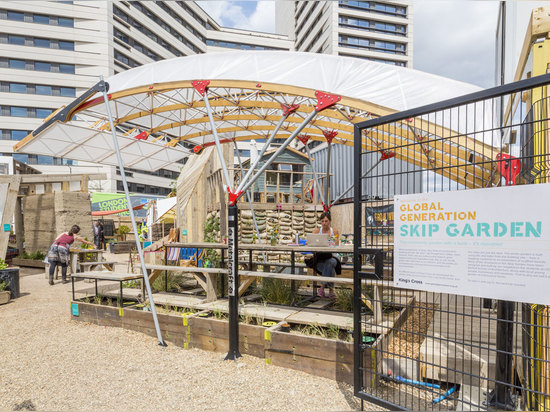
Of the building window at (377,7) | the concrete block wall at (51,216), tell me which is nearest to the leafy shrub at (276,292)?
the concrete block wall at (51,216)

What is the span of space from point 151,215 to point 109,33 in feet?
111

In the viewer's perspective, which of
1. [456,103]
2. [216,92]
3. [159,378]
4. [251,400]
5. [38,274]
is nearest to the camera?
[456,103]

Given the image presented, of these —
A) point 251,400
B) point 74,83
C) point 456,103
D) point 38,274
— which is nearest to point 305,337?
point 251,400

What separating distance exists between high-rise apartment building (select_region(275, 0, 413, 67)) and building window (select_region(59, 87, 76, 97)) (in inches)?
1431

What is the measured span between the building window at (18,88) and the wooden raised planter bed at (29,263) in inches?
1457

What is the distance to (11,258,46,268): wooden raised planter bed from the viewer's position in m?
13.3

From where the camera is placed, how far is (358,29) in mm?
58781

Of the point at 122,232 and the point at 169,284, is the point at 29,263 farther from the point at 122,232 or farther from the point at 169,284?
the point at 122,232

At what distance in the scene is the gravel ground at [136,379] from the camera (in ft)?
11.7

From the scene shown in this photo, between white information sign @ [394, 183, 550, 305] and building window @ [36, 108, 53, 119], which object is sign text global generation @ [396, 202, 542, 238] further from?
building window @ [36, 108, 53, 119]

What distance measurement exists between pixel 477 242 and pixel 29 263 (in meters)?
15.6

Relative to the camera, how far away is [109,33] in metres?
43.1

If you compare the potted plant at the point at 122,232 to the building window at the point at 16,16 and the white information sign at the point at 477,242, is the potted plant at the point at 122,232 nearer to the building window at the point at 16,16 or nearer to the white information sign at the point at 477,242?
the white information sign at the point at 477,242

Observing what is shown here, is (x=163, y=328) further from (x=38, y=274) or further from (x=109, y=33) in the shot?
(x=109, y=33)
